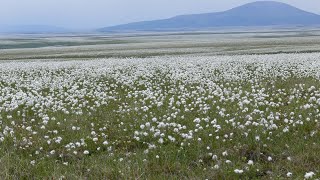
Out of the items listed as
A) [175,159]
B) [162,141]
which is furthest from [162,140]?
[175,159]

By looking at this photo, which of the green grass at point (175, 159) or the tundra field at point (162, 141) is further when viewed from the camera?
the tundra field at point (162, 141)

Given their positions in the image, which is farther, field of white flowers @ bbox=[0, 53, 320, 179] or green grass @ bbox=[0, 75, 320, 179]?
field of white flowers @ bbox=[0, 53, 320, 179]

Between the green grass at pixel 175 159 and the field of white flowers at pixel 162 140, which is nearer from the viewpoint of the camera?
the green grass at pixel 175 159

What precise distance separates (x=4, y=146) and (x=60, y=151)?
1493 millimetres

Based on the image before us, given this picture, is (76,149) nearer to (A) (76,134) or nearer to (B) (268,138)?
(A) (76,134)

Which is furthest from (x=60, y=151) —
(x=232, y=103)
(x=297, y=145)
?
(x=232, y=103)

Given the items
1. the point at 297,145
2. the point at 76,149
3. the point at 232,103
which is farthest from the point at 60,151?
the point at 232,103

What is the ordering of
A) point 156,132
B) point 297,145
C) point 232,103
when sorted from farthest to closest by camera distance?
1. point 232,103
2. point 156,132
3. point 297,145

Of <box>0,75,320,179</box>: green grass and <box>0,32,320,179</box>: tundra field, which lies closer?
<box>0,75,320,179</box>: green grass

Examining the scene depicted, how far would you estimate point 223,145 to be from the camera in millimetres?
9180

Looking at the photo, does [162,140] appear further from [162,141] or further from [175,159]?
[175,159]

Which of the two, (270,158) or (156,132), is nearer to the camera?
(270,158)

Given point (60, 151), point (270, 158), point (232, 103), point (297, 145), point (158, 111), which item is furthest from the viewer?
point (232, 103)

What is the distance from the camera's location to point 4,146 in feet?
31.4
